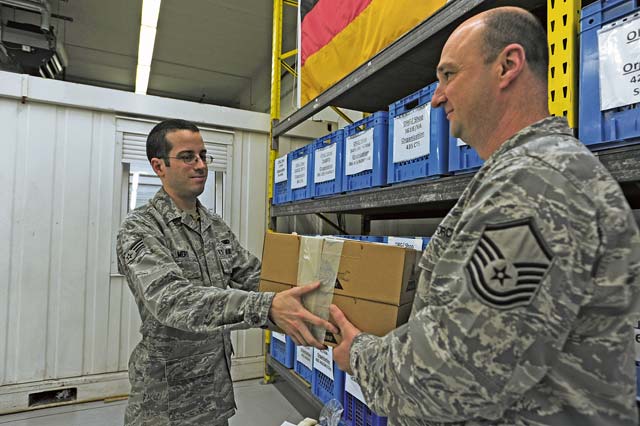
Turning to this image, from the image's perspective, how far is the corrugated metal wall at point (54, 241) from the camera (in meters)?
2.69

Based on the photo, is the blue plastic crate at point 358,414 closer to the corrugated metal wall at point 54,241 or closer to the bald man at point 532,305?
the bald man at point 532,305

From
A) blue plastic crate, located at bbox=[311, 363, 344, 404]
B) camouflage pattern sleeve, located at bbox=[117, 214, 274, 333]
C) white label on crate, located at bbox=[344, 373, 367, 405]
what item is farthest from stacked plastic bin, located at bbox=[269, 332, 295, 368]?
camouflage pattern sleeve, located at bbox=[117, 214, 274, 333]

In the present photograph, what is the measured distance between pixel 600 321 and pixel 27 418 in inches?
131

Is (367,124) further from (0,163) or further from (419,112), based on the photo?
(0,163)

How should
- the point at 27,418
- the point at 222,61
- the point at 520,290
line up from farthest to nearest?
the point at 222,61 < the point at 27,418 < the point at 520,290

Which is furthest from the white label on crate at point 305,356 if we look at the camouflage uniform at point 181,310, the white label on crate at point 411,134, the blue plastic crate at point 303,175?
the white label on crate at point 411,134

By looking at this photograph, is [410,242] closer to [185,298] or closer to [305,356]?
[185,298]

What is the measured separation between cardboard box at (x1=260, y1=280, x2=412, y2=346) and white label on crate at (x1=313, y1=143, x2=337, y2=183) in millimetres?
1215

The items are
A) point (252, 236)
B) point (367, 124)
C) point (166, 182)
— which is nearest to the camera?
point (166, 182)

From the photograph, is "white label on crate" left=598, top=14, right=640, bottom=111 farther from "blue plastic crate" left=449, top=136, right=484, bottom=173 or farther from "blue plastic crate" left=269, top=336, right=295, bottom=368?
"blue plastic crate" left=269, top=336, right=295, bottom=368

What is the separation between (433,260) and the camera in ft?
2.47

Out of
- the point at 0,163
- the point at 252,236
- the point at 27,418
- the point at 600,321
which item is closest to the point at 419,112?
the point at 600,321

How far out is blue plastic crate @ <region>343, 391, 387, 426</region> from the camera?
5.38 ft

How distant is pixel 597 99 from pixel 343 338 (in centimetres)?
85
